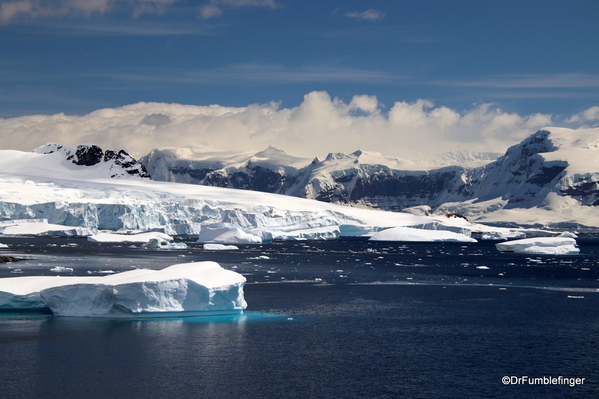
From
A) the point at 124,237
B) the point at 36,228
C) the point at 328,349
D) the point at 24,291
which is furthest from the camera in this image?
the point at 36,228

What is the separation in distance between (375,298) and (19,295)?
15677mm

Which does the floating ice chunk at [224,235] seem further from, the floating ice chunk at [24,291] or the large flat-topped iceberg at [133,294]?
the large flat-topped iceberg at [133,294]

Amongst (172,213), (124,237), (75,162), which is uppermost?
(75,162)

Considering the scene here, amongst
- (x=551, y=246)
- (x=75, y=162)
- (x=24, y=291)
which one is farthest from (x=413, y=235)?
(x=75, y=162)

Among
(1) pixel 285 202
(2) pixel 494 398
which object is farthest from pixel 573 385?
(1) pixel 285 202

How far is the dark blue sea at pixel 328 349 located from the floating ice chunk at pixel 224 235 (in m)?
42.2

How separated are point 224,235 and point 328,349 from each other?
5653 centimetres

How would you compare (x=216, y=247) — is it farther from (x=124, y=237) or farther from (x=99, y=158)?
(x=99, y=158)

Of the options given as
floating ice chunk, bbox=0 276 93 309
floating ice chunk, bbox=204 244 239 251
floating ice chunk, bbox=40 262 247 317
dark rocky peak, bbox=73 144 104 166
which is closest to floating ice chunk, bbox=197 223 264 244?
floating ice chunk, bbox=204 244 239 251

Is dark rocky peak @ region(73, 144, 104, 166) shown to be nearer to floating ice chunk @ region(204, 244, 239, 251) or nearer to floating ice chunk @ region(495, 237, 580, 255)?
floating ice chunk @ region(204, 244, 239, 251)

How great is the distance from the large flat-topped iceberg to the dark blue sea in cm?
49

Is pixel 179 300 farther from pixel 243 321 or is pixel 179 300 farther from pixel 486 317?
pixel 486 317

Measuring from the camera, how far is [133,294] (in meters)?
21.7

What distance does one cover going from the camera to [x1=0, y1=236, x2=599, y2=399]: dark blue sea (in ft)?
48.3
